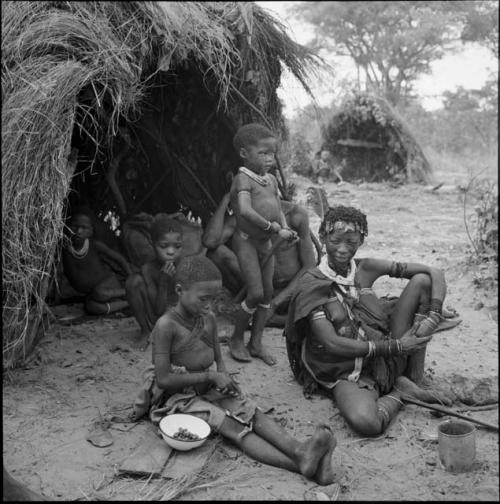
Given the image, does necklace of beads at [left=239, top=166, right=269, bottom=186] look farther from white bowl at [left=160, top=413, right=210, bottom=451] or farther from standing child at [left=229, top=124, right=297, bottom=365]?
white bowl at [left=160, top=413, right=210, bottom=451]

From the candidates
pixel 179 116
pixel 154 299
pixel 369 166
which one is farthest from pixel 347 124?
pixel 154 299

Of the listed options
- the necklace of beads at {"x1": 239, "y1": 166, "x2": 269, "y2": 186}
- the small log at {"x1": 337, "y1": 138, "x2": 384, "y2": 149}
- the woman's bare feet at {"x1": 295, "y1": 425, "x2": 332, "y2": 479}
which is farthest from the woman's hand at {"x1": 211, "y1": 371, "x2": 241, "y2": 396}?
the small log at {"x1": 337, "y1": 138, "x2": 384, "y2": 149}

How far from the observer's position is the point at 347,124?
15.6m

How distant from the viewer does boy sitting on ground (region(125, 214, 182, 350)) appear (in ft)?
15.6

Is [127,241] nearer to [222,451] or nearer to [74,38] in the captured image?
[74,38]

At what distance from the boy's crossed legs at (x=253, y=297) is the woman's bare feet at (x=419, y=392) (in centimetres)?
99

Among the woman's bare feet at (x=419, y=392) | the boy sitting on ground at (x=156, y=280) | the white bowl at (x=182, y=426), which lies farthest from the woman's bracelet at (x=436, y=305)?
the boy sitting on ground at (x=156, y=280)

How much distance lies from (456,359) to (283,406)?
1.35m

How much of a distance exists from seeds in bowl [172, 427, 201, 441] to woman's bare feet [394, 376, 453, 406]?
130cm

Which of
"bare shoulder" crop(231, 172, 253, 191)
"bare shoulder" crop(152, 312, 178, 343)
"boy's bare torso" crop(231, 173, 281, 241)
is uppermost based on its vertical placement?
"bare shoulder" crop(231, 172, 253, 191)

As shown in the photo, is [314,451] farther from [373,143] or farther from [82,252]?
[373,143]

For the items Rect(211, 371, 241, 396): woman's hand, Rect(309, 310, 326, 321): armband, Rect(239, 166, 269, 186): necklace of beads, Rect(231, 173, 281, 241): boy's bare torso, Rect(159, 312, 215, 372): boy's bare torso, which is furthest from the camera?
Rect(239, 166, 269, 186): necklace of beads

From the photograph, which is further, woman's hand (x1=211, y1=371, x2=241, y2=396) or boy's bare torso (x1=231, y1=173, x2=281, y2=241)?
boy's bare torso (x1=231, y1=173, x2=281, y2=241)

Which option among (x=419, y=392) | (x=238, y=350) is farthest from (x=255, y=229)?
(x=419, y=392)
